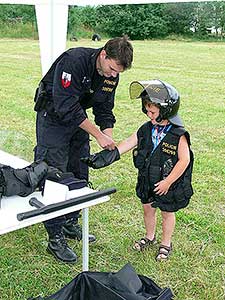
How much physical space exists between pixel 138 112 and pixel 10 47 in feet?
31.5

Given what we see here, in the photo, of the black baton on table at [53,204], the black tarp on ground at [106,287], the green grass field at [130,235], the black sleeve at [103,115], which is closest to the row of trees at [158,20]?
the green grass field at [130,235]

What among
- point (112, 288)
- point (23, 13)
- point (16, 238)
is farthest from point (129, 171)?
point (23, 13)

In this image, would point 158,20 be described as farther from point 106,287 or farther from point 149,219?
point 106,287

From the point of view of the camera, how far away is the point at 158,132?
2801 mm

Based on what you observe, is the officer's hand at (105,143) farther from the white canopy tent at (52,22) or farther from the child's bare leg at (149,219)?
the white canopy tent at (52,22)

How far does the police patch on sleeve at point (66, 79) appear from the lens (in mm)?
2654

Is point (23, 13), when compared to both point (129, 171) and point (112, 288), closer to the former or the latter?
point (129, 171)

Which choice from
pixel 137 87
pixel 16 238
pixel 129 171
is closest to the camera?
pixel 137 87

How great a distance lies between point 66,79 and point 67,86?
0.13 feet

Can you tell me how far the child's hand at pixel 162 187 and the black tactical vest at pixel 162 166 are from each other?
3cm

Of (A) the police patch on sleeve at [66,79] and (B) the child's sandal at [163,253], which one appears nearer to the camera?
(A) the police patch on sleeve at [66,79]

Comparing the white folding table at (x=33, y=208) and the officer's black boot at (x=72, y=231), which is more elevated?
the white folding table at (x=33, y=208)

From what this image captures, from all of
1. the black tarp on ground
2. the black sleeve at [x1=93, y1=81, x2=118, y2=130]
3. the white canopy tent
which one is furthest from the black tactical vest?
the white canopy tent

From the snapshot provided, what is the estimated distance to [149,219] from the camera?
10.2 feet
